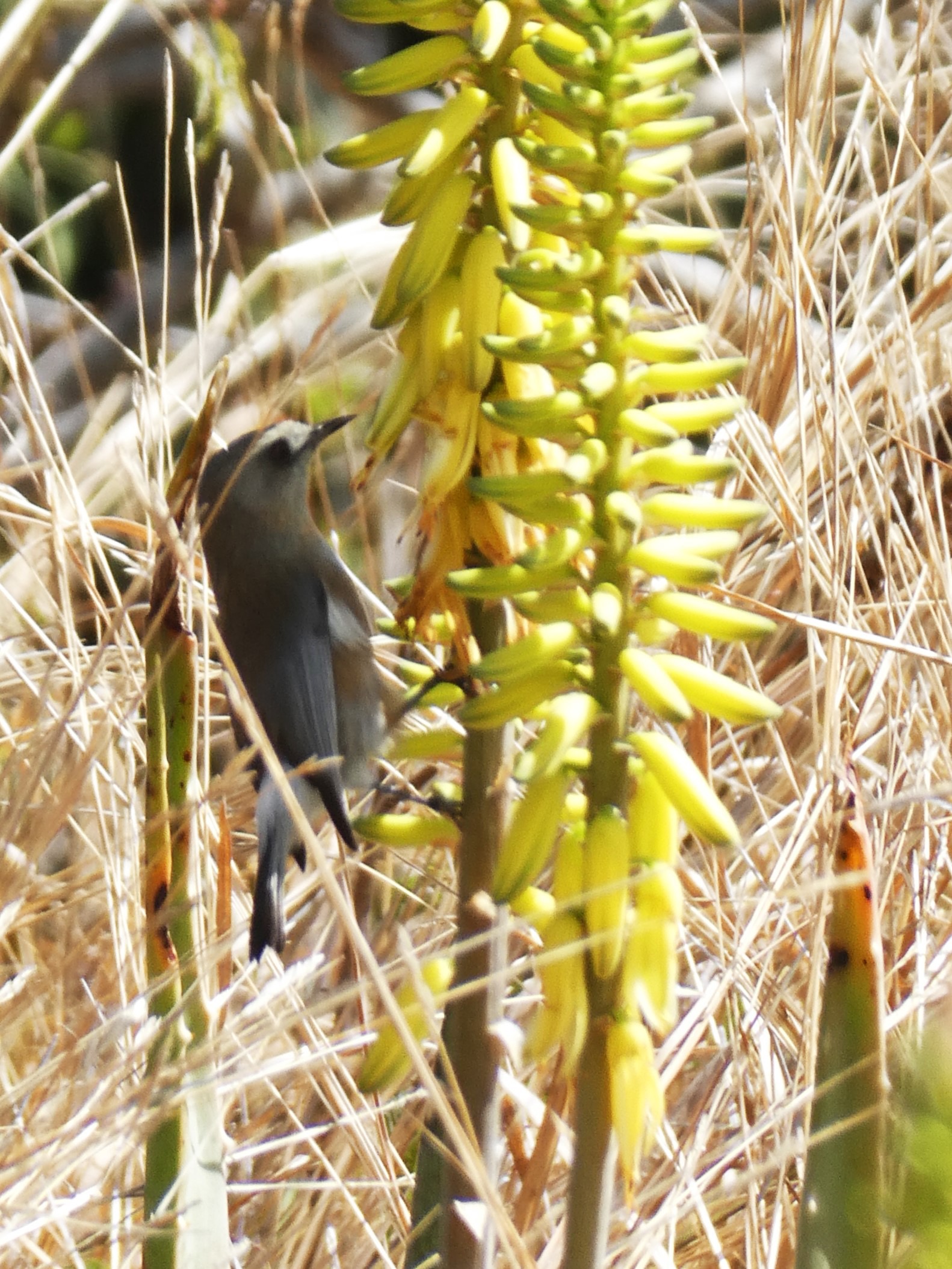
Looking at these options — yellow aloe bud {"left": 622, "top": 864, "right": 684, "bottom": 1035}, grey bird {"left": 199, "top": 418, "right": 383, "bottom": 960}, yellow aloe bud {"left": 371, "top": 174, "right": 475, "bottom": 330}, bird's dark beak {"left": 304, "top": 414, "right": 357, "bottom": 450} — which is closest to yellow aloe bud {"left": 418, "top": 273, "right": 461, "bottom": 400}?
yellow aloe bud {"left": 371, "top": 174, "right": 475, "bottom": 330}

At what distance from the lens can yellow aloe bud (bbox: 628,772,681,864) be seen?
2.89ft

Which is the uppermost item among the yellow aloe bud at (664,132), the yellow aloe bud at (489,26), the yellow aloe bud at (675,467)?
the yellow aloe bud at (489,26)

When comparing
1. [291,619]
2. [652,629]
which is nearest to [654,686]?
[652,629]

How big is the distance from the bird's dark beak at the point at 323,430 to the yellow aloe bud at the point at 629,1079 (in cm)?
124

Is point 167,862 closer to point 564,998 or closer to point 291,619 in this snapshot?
point 564,998

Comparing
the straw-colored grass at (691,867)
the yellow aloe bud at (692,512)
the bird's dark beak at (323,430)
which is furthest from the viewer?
the bird's dark beak at (323,430)

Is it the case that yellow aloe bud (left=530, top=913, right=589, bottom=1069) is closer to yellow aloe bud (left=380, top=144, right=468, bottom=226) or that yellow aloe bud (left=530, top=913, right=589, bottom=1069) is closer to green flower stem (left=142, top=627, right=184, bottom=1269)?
green flower stem (left=142, top=627, right=184, bottom=1269)

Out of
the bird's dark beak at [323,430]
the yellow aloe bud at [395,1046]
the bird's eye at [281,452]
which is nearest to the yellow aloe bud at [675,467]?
the yellow aloe bud at [395,1046]

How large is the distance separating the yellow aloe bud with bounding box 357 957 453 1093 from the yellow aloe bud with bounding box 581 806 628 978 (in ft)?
0.46

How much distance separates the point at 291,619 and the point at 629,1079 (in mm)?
1485

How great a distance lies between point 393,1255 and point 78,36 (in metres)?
3.13

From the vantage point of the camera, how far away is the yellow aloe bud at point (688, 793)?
0.85m

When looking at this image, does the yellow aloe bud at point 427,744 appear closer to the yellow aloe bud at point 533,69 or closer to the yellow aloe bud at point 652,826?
the yellow aloe bud at point 652,826

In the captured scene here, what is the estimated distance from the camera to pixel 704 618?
872 mm
